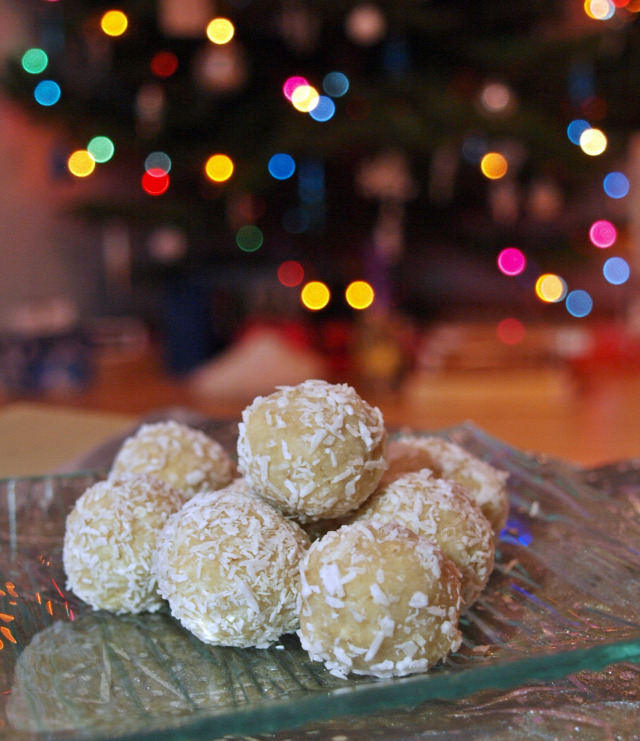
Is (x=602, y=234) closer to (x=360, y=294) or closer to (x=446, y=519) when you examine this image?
(x=360, y=294)

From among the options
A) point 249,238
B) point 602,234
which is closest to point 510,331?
point 602,234

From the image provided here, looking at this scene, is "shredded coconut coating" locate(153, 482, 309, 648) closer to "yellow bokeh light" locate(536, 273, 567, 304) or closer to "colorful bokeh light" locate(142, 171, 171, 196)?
"colorful bokeh light" locate(142, 171, 171, 196)

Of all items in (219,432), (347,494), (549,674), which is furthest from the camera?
(219,432)

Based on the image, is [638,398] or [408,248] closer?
[638,398]

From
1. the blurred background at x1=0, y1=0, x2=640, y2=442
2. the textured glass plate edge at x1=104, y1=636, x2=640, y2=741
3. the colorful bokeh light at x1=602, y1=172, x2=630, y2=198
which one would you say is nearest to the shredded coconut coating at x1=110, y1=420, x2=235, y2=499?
the textured glass plate edge at x1=104, y1=636, x2=640, y2=741

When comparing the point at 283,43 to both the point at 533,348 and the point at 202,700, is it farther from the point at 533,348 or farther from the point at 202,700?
the point at 202,700

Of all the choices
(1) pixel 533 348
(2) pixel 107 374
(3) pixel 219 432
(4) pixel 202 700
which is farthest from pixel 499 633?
(2) pixel 107 374

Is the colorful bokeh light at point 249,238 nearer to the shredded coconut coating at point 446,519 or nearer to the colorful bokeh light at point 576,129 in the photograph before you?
the colorful bokeh light at point 576,129
